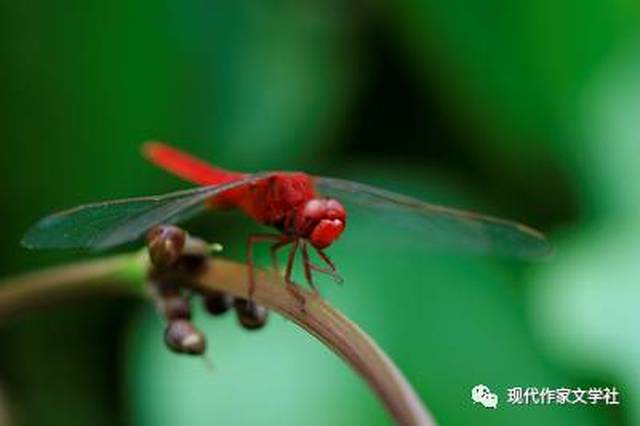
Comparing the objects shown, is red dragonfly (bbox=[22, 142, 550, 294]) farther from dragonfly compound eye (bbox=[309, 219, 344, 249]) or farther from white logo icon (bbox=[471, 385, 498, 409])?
white logo icon (bbox=[471, 385, 498, 409])

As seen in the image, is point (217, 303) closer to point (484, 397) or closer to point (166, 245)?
point (166, 245)

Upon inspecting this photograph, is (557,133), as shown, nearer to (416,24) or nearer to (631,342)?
(416,24)

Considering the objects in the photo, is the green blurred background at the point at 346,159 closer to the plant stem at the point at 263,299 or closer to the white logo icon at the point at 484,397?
the white logo icon at the point at 484,397

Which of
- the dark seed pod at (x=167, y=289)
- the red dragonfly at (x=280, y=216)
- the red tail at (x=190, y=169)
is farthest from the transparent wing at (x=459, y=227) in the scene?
the dark seed pod at (x=167, y=289)

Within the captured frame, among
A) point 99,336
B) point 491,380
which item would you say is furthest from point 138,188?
point 491,380

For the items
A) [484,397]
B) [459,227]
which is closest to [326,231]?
[459,227]
